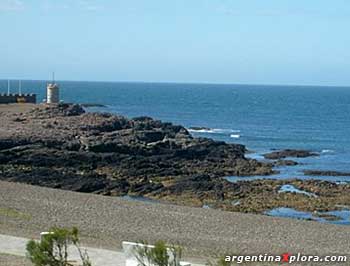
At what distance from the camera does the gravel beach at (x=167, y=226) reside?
699 inches

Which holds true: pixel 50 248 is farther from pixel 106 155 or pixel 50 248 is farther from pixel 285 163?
pixel 285 163

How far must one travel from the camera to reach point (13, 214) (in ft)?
69.4

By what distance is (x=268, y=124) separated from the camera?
81.4 metres

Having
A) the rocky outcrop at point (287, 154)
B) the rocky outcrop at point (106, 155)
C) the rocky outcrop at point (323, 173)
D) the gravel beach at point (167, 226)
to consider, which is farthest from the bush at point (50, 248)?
the rocky outcrop at point (287, 154)

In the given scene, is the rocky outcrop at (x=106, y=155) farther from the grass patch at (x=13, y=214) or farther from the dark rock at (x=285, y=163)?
the grass patch at (x=13, y=214)

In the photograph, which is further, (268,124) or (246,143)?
(268,124)

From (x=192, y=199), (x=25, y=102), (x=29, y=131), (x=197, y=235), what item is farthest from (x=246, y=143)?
(x=197, y=235)

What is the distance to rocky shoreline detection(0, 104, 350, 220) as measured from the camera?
31377 millimetres

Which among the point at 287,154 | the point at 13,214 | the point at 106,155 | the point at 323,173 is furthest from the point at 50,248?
the point at 287,154

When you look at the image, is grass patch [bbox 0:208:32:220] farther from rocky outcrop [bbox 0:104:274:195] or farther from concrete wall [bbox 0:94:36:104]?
concrete wall [bbox 0:94:36:104]

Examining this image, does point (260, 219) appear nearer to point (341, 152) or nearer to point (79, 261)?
point (79, 261)

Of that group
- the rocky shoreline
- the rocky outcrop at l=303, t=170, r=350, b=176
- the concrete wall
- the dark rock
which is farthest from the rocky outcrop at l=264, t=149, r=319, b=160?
the concrete wall

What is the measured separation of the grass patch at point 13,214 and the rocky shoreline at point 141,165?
897 cm

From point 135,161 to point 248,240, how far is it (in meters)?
21.4
